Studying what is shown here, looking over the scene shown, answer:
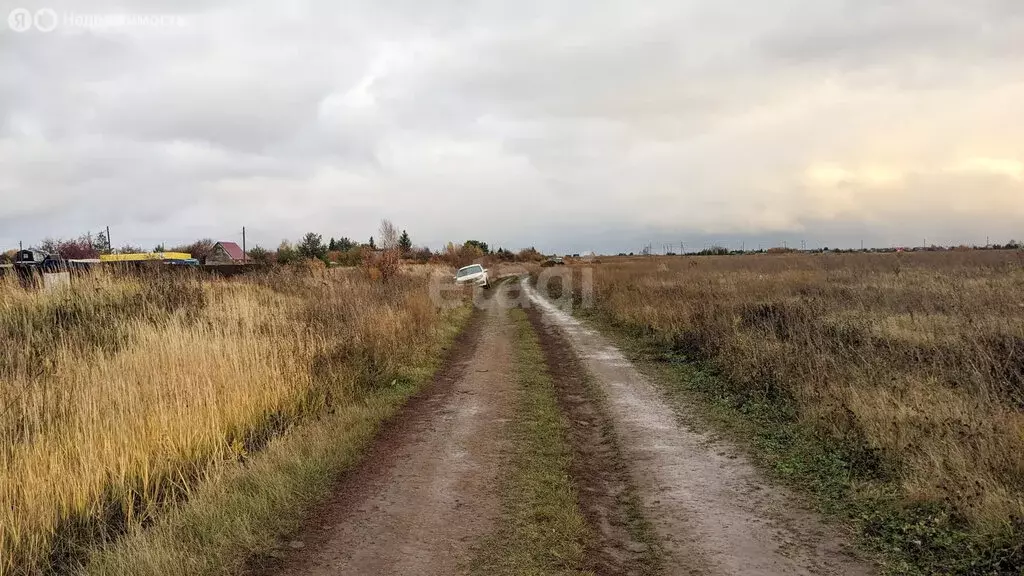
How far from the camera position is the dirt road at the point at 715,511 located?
11.9ft

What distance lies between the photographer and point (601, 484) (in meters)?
5.02

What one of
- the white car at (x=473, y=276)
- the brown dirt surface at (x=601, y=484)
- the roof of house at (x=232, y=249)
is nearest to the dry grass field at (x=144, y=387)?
the brown dirt surface at (x=601, y=484)

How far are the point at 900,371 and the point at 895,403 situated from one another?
1.83 m

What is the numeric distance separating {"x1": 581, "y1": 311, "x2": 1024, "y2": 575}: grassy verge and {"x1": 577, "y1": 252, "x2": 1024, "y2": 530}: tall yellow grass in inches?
4.3

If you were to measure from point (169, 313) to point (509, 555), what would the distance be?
10.00m

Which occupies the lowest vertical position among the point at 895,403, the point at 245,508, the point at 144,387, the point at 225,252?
the point at 245,508

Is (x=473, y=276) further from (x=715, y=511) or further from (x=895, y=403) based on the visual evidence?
(x=715, y=511)

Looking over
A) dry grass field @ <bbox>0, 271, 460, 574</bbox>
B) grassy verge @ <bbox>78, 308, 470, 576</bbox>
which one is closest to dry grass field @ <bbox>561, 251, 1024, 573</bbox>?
grassy verge @ <bbox>78, 308, 470, 576</bbox>

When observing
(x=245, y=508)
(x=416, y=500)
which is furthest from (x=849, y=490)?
(x=245, y=508)

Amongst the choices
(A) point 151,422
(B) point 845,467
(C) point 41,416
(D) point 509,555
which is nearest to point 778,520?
(B) point 845,467

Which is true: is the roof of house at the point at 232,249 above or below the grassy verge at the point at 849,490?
above

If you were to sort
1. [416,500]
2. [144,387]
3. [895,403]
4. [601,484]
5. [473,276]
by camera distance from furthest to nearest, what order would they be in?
1. [473,276]
2. [144,387]
3. [895,403]
4. [601,484]
5. [416,500]

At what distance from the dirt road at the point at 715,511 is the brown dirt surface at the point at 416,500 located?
4.70 feet

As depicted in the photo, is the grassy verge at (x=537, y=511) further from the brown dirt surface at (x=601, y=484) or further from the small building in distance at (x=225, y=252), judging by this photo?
the small building in distance at (x=225, y=252)
